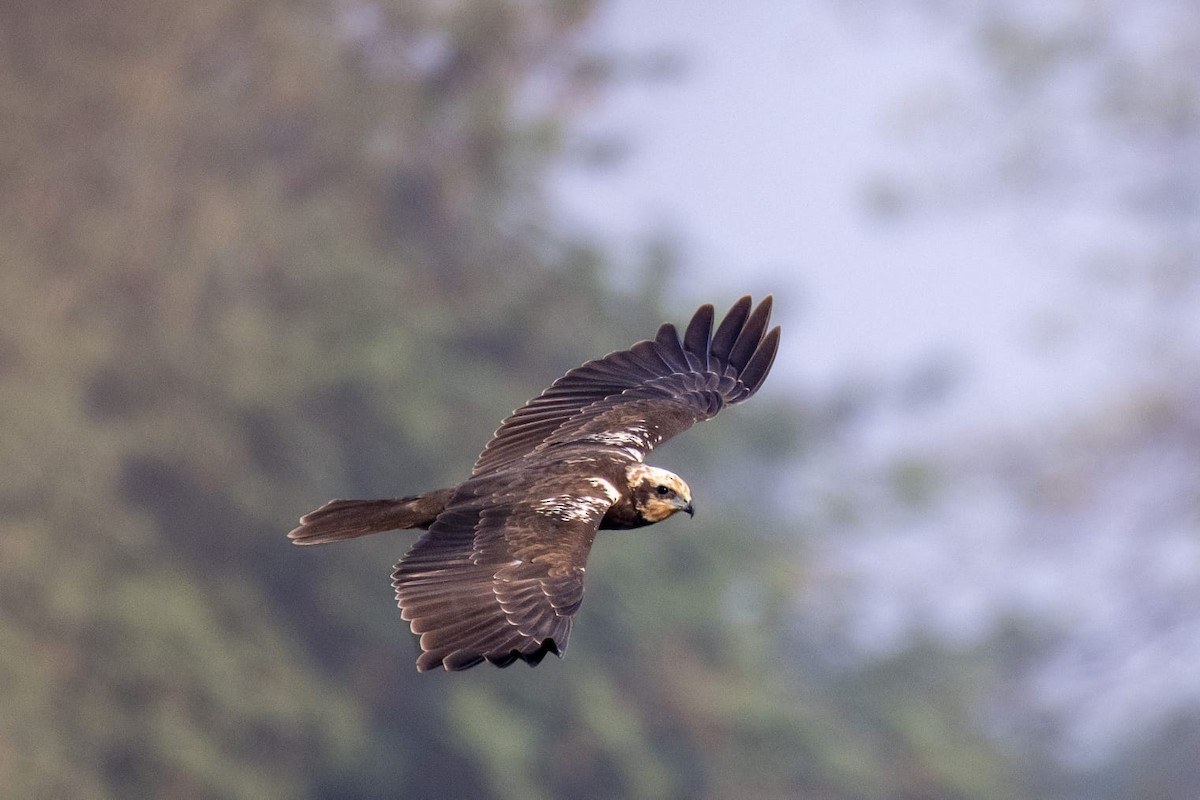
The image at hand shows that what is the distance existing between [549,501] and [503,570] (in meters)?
0.40

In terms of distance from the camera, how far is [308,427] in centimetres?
2634

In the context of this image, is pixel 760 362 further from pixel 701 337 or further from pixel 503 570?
pixel 503 570

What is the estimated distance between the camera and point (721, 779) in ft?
85.3

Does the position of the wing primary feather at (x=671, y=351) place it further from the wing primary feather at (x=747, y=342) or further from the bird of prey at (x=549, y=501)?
the wing primary feather at (x=747, y=342)

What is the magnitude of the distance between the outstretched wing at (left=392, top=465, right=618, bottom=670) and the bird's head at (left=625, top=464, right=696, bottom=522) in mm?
202

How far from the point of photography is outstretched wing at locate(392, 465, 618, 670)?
6.39m

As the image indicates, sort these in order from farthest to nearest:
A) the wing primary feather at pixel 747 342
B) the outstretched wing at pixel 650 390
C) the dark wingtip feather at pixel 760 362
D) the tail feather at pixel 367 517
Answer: the wing primary feather at pixel 747 342 → the dark wingtip feather at pixel 760 362 → the outstretched wing at pixel 650 390 → the tail feather at pixel 367 517

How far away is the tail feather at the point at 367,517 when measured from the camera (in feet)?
24.1

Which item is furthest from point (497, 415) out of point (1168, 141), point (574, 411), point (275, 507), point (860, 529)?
point (574, 411)

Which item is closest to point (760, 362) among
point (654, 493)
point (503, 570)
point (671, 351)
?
point (671, 351)

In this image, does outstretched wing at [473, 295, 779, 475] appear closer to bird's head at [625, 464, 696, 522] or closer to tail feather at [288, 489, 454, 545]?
bird's head at [625, 464, 696, 522]

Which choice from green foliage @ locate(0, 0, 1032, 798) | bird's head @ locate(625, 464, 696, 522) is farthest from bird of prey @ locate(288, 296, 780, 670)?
green foliage @ locate(0, 0, 1032, 798)

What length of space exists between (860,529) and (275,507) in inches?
394

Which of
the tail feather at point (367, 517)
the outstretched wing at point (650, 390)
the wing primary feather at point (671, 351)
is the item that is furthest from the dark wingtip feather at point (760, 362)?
the tail feather at point (367, 517)
